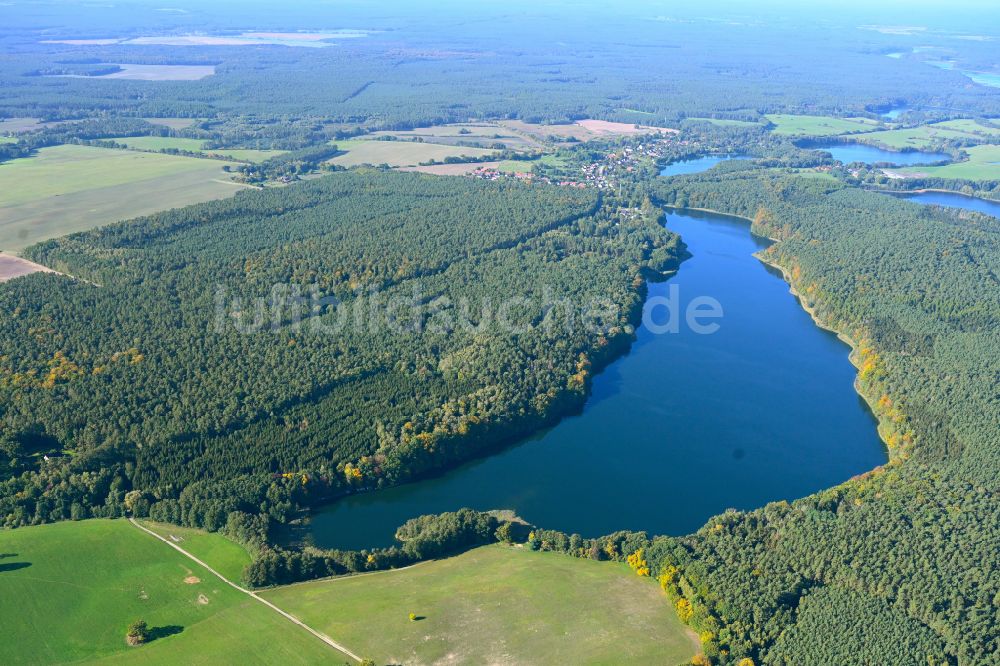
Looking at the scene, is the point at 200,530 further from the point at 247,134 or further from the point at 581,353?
the point at 247,134

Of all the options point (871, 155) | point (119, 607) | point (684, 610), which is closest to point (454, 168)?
point (871, 155)

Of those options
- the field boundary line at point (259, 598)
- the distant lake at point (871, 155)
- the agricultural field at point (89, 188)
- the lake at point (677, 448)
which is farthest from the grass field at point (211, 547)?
the distant lake at point (871, 155)

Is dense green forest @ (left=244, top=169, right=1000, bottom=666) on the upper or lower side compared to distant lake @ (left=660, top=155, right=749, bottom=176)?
lower

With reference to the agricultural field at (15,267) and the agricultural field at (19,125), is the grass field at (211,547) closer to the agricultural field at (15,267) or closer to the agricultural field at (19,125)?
the agricultural field at (15,267)

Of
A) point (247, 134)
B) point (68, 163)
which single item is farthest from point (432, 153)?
point (68, 163)

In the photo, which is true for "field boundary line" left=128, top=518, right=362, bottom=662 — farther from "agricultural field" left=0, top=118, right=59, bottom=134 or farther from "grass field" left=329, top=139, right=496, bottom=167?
"agricultural field" left=0, top=118, right=59, bottom=134

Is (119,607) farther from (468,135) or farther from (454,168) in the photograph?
(468,135)

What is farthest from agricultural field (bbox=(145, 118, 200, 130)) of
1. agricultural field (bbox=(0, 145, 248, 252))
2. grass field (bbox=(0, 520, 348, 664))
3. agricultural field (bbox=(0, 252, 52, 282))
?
grass field (bbox=(0, 520, 348, 664))
